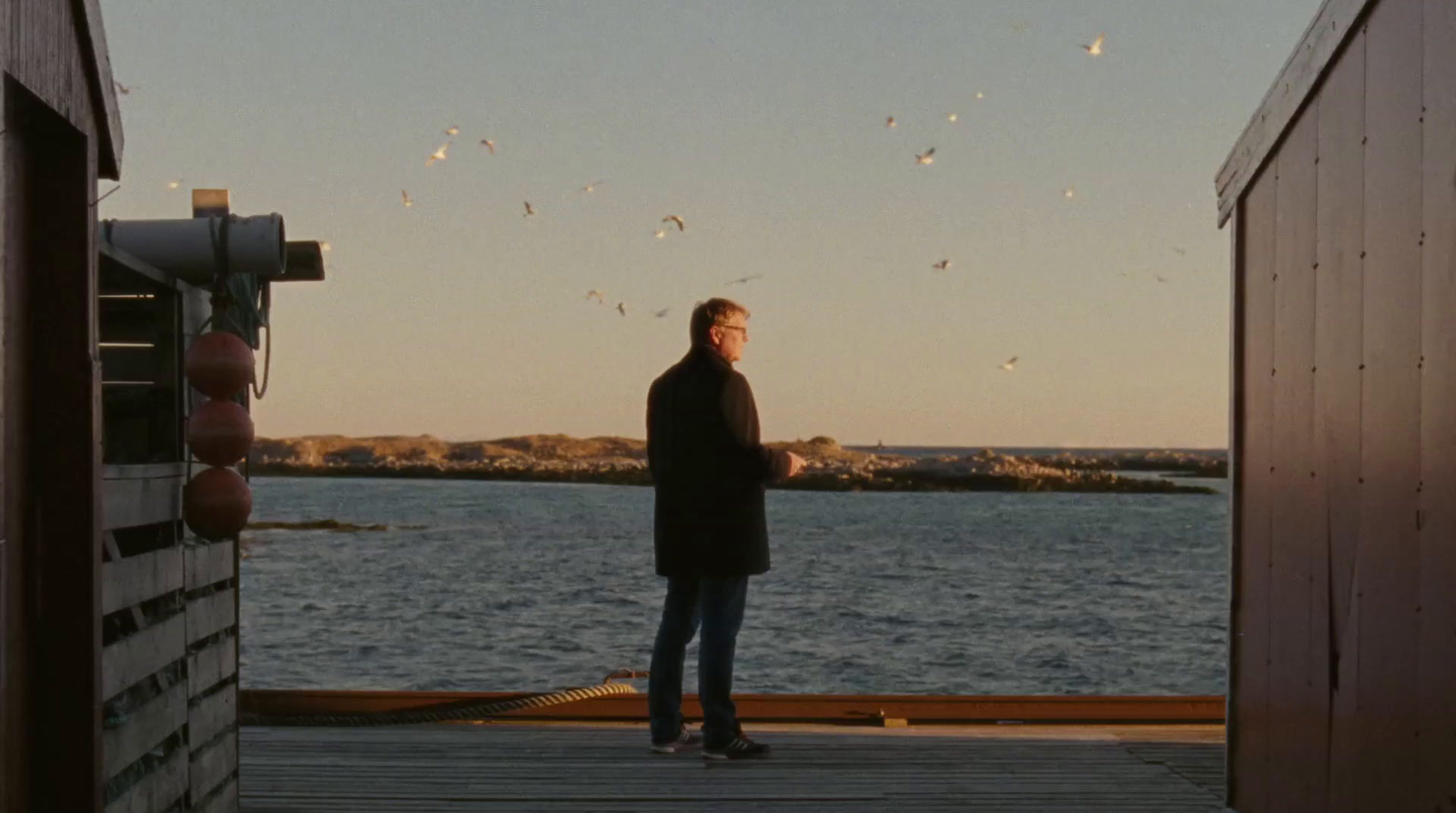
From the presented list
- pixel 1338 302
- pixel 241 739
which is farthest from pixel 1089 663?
pixel 1338 302

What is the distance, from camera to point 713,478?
569 cm

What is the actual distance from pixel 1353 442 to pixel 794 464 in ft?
7.38

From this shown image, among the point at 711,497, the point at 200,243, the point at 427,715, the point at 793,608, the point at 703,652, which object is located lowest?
the point at 793,608

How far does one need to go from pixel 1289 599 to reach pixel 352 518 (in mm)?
84964

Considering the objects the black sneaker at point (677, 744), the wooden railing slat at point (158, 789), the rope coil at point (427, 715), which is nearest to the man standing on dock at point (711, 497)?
the black sneaker at point (677, 744)

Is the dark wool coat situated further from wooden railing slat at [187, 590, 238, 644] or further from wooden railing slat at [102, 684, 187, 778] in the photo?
wooden railing slat at [102, 684, 187, 778]

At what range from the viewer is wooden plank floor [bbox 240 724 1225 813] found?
5.16m

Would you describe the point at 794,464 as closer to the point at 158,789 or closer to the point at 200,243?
the point at 200,243

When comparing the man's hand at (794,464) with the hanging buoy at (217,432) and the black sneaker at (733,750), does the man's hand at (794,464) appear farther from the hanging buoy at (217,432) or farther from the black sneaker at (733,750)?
the hanging buoy at (217,432)

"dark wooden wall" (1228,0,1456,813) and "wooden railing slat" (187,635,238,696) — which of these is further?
"wooden railing slat" (187,635,238,696)

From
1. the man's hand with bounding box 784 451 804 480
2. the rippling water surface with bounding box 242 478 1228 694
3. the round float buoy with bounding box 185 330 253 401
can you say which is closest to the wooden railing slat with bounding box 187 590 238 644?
the round float buoy with bounding box 185 330 253 401

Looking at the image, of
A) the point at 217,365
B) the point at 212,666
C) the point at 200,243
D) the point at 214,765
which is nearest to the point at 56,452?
the point at 217,365

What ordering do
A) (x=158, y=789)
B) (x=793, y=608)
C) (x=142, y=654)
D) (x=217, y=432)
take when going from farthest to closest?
(x=793, y=608) → (x=217, y=432) → (x=158, y=789) → (x=142, y=654)

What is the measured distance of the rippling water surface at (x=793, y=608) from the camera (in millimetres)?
25219
